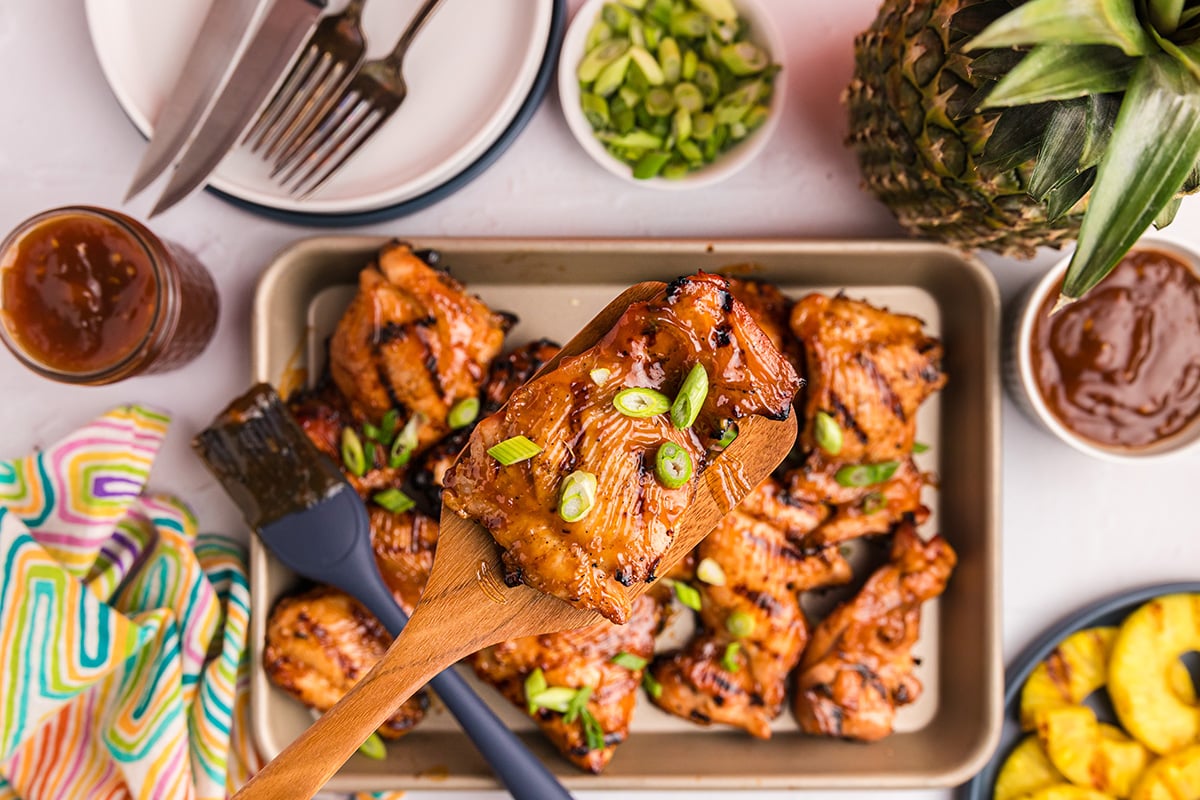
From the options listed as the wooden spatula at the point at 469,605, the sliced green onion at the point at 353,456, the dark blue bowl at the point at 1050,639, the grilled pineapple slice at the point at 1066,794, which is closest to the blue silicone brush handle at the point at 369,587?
the sliced green onion at the point at 353,456

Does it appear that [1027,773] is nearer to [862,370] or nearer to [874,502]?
[874,502]

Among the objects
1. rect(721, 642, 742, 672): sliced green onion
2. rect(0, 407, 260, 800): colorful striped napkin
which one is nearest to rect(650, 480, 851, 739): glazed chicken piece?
rect(721, 642, 742, 672): sliced green onion

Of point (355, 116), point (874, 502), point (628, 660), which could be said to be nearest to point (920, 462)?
point (874, 502)

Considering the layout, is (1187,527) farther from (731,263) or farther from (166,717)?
(166,717)

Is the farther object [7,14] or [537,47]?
[7,14]

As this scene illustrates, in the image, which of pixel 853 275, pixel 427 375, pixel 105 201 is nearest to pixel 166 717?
pixel 427 375

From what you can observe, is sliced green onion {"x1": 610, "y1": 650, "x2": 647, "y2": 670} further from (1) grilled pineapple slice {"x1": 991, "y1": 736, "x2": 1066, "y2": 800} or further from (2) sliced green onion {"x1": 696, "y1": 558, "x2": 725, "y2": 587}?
(1) grilled pineapple slice {"x1": 991, "y1": 736, "x2": 1066, "y2": 800}
